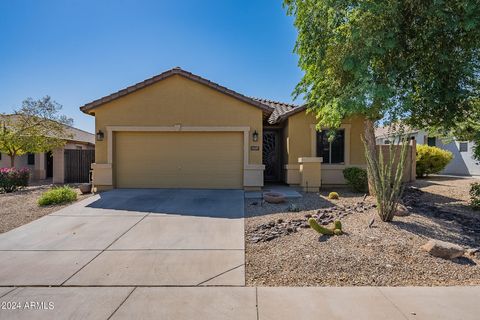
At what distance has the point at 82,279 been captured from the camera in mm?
4195

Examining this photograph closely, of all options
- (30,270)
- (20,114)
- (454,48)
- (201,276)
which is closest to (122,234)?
(30,270)

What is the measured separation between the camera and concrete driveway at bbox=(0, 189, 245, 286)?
168 inches

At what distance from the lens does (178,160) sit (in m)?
12.0

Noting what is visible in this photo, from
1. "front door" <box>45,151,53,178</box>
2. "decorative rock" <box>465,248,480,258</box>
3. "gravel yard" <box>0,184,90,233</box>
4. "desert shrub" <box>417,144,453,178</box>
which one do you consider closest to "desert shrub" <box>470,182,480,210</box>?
"decorative rock" <box>465,248,480,258</box>

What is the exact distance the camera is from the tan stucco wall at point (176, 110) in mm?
11734

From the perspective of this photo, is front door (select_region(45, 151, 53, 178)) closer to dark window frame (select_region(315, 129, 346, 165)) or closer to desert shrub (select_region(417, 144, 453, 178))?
dark window frame (select_region(315, 129, 346, 165))

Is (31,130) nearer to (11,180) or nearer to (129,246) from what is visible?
(11,180)

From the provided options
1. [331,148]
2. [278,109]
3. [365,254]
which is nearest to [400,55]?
[331,148]

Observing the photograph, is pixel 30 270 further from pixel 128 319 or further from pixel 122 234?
pixel 128 319

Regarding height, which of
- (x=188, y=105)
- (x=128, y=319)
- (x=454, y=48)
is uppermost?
(x=454, y=48)

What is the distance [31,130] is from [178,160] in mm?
10219

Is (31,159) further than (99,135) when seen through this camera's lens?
Yes

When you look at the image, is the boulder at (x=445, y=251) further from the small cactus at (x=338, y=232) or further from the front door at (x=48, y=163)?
the front door at (x=48, y=163)

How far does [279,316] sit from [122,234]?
4317 millimetres
